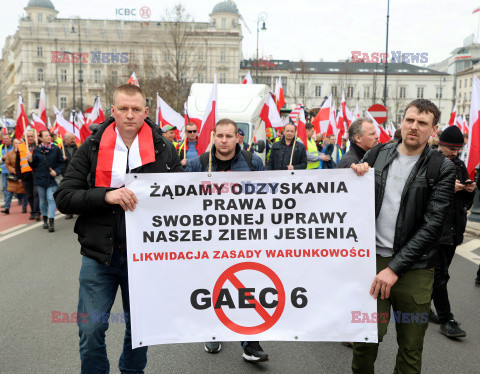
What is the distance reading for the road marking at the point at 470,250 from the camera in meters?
7.69

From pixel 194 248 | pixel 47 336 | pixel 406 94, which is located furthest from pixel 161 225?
pixel 406 94

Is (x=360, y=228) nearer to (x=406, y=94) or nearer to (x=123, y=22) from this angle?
(x=406, y=94)

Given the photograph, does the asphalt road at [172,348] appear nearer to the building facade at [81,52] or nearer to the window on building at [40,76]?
the building facade at [81,52]

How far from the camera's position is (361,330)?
3045mm

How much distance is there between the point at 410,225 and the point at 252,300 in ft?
3.50

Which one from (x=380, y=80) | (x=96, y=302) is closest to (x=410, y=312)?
(x=96, y=302)

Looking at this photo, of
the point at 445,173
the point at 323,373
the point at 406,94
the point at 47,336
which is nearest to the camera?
the point at 445,173

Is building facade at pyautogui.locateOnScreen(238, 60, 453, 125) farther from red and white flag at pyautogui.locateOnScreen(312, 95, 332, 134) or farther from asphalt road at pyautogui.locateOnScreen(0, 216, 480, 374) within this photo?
asphalt road at pyautogui.locateOnScreen(0, 216, 480, 374)

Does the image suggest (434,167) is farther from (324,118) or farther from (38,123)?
(38,123)

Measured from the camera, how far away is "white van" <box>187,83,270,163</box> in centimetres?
1280

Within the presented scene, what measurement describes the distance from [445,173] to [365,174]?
460mm

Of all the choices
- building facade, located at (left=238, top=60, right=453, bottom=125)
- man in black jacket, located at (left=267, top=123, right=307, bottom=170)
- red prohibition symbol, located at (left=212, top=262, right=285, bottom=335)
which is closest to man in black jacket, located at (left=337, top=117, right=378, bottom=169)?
red prohibition symbol, located at (left=212, top=262, right=285, bottom=335)

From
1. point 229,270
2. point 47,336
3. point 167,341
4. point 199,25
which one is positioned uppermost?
point 199,25

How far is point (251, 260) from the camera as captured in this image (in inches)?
121
